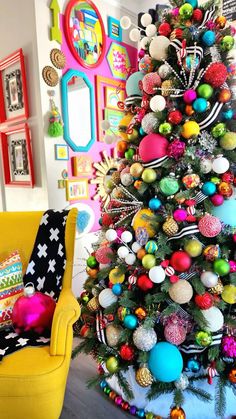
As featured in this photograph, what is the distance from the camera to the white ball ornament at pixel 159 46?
121cm

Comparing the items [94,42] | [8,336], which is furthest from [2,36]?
[8,336]

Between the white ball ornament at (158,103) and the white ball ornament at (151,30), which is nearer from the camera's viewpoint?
the white ball ornament at (158,103)

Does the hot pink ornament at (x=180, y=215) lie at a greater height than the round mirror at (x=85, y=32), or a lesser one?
lesser

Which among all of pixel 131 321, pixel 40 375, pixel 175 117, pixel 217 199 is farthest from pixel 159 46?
pixel 40 375

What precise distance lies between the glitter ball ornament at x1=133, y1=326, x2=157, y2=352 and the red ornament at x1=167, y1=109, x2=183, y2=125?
0.85 metres

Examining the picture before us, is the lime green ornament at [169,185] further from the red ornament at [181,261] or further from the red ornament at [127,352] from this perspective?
the red ornament at [127,352]

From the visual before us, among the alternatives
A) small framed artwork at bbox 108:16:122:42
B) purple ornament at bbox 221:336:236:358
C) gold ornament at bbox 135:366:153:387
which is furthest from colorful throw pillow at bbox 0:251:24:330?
small framed artwork at bbox 108:16:122:42

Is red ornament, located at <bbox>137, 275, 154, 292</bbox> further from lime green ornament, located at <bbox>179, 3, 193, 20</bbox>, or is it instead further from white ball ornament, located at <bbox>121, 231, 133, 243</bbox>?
lime green ornament, located at <bbox>179, 3, 193, 20</bbox>

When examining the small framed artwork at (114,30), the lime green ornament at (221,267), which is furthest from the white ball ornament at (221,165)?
the small framed artwork at (114,30)

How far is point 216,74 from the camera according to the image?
3.67 feet

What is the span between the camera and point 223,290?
1.18m

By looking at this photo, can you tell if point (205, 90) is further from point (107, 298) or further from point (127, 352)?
point (127, 352)

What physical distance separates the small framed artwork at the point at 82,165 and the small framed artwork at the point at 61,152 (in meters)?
0.09

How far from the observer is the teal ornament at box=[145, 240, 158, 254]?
3.86ft
